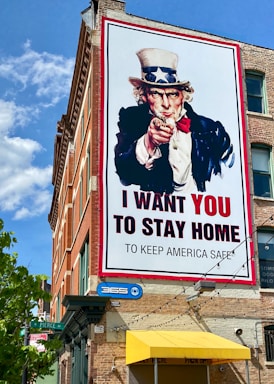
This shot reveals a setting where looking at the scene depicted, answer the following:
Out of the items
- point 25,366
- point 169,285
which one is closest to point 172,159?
point 169,285

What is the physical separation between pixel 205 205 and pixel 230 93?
5272 mm

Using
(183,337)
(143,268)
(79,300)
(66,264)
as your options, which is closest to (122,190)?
(143,268)

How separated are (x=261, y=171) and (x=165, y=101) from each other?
16.1 feet

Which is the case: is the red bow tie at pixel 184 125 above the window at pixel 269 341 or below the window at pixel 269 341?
above

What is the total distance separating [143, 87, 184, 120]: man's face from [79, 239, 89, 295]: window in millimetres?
5753

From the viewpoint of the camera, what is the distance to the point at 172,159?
818 inches

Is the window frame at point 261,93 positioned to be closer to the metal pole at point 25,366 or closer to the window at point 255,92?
the window at point 255,92

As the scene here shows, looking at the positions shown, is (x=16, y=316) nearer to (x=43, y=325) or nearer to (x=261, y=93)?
(x=43, y=325)

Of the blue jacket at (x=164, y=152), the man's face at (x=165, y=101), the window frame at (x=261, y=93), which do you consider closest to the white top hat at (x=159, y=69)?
the man's face at (x=165, y=101)

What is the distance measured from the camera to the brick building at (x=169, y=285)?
57.7 ft

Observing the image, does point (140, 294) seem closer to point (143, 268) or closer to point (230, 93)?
point (143, 268)

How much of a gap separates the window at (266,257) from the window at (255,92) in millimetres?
5601

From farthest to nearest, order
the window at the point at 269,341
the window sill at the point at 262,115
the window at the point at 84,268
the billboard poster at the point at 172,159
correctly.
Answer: the window sill at the point at 262,115 → the window at the point at 84,268 → the window at the point at 269,341 → the billboard poster at the point at 172,159

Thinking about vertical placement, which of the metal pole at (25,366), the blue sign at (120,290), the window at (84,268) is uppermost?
the window at (84,268)
